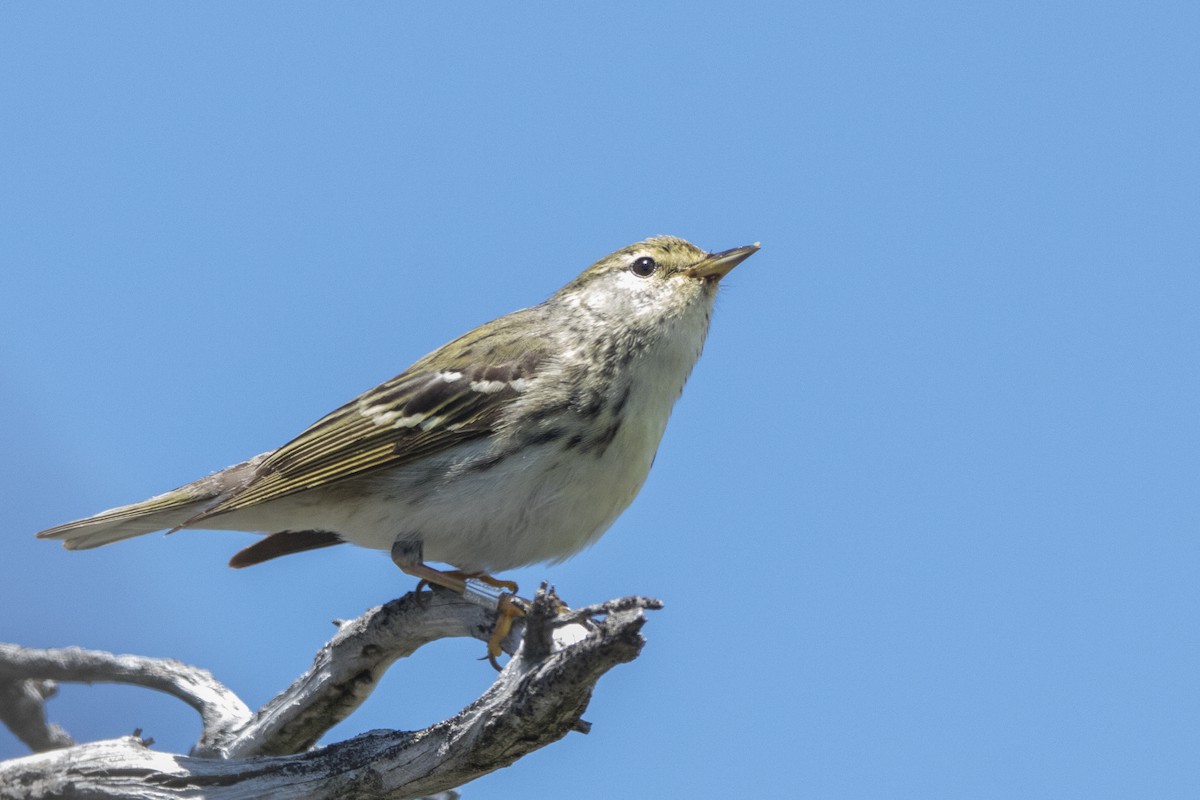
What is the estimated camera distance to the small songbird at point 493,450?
5898 millimetres

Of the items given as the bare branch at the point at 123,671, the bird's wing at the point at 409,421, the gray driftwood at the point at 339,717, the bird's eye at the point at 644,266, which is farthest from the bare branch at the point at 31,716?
the bird's eye at the point at 644,266

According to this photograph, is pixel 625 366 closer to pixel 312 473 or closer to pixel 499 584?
pixel 499 584

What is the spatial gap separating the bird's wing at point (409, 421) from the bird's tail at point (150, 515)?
209 mm

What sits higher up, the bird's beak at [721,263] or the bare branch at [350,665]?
the bird's beak at [721,263]

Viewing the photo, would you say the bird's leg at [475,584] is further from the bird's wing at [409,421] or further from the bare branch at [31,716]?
the bare branch at [31,716]

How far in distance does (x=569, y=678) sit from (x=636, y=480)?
6.73 ft

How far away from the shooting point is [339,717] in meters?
6.21

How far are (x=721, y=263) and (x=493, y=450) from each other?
1753 millimetres

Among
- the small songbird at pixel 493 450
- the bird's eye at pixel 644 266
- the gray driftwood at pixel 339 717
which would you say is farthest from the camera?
the bird's eye at pixel 644 266

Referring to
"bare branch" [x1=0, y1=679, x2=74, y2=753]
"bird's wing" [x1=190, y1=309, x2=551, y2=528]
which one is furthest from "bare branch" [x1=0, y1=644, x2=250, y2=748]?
"bird's wing" [x1=190, y1=309, x2=551, y2=528]

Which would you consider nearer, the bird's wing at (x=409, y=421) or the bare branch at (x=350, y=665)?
the bare branch at (x=350, y=665)

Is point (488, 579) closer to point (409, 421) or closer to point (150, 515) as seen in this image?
point (409, 421)

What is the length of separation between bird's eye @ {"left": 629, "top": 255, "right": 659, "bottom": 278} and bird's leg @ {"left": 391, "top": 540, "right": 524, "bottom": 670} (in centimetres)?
200

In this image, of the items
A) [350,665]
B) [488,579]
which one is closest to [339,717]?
[350,665]
